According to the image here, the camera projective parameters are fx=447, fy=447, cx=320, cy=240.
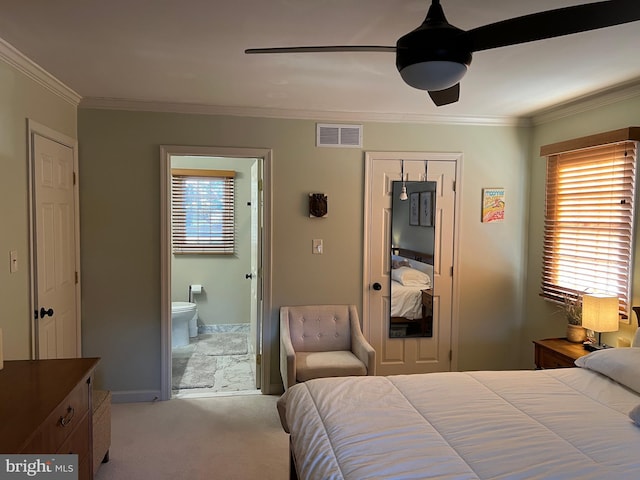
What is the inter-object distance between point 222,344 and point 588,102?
4.29 m

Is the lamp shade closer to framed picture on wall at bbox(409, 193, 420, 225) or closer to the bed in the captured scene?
the bed

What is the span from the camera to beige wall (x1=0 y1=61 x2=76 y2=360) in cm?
237

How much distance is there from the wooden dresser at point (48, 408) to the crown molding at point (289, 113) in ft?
7.04

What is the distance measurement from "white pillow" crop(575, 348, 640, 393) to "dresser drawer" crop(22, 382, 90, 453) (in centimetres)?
258

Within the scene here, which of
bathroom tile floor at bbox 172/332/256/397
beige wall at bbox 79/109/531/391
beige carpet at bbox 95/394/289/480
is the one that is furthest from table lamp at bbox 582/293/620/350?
bathroom tile floor at bbox 172/332/256/397

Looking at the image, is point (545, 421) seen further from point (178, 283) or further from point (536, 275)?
point (178, 283)

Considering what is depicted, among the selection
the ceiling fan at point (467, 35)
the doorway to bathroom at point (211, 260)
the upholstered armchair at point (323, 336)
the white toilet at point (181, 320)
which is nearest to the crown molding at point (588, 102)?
the ceiling fan at point (467, 35)

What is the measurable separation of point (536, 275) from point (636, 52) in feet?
6.77

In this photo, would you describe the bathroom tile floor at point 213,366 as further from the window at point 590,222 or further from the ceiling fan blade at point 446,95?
the ceiling fan blade at point 446,95

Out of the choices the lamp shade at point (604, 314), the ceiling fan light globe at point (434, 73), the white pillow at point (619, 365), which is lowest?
the white pillow at point (619, 365)

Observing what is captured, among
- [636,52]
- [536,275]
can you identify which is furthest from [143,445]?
[636,52]

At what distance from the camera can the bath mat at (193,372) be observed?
13.2 ft

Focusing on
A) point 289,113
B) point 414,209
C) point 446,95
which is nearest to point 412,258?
point 414,209

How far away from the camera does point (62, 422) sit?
1.74 m
